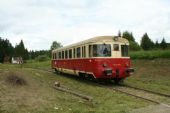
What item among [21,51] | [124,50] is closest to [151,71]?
[124,50]

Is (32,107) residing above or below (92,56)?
below

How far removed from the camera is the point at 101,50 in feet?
72.3

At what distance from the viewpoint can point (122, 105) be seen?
13789 millimetres

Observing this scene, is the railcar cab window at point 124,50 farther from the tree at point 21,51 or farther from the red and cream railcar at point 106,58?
the tree at point 21,51

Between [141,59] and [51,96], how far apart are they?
22.2 m

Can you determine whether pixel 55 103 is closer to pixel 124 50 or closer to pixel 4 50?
pixel 124 50

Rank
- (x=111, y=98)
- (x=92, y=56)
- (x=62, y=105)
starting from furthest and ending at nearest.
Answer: (x=92, y=56) < (x=111, y=98) < (x=62, y=105)

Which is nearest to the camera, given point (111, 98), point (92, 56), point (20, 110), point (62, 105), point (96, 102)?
point (20, 110)

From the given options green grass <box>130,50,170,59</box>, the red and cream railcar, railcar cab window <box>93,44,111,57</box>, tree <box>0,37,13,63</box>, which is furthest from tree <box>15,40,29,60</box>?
railcar cab window <box>93,44,111,57</box>

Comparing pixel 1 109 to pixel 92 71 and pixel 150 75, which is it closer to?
pixel 92 71

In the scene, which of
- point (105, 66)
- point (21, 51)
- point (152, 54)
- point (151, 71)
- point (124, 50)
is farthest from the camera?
point (21, 51)

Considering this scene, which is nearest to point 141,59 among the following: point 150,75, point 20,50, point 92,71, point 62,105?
point 150,75

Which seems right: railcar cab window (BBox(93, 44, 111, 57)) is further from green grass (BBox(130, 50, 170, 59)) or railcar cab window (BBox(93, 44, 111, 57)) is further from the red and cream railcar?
green grass (BBox(130, 50, 170, 59))

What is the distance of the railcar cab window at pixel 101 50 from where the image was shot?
21969 mm
